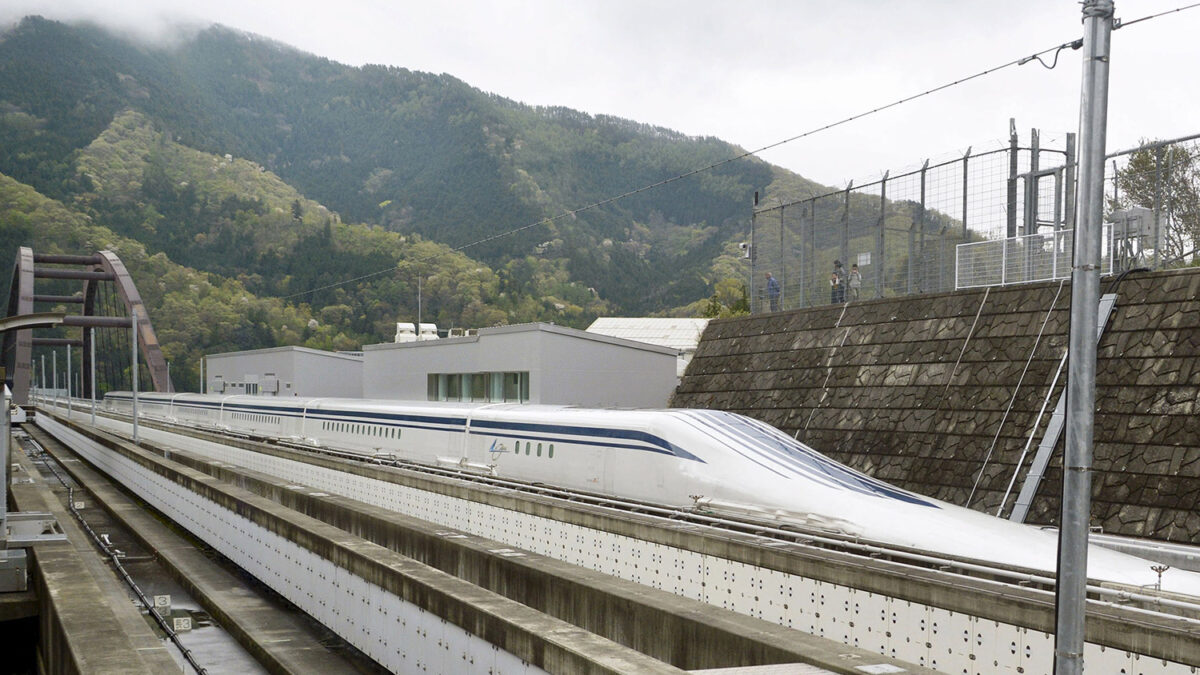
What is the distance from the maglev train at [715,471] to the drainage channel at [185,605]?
584 cm

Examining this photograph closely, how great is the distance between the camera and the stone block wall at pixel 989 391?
721 inches

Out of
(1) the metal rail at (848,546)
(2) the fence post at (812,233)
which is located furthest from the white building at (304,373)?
(2) the fence post at (812,233)

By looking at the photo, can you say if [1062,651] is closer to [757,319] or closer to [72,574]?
[72,574]

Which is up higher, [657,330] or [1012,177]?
[1012,177]

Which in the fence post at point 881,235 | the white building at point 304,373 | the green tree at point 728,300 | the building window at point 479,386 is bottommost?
the white building at point 304,373

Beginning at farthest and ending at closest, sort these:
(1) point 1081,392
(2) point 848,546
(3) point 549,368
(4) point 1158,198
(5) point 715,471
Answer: (3) point 549,368 < (4) point 1158,198 < (5) point 715,471 < (2) point 848,546 < (1) point 1081,392

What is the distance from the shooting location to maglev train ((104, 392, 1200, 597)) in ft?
40.2

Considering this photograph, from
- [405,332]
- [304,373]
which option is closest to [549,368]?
[304,373]

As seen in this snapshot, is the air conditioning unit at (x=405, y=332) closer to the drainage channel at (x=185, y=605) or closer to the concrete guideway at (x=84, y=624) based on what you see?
the drainage channel at (x=185, y=605)

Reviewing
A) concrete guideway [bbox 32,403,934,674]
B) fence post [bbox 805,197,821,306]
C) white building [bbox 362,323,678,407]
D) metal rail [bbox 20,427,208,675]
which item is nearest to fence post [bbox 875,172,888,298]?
fence post [bbox 805,197,821,306]

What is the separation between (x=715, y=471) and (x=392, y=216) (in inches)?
6570

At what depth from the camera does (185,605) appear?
1684cm

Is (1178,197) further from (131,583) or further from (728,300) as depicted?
(728,300)

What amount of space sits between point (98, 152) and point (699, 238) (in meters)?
92.9
